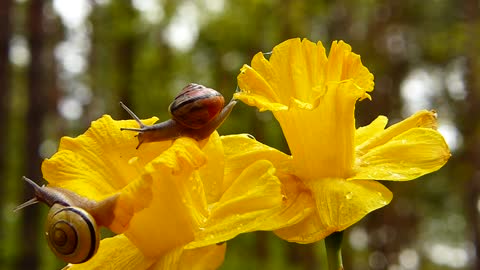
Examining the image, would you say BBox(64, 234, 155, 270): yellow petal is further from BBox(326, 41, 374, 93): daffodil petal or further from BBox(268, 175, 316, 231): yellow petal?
BBox(326, 41, 374, 93): daffodil petal

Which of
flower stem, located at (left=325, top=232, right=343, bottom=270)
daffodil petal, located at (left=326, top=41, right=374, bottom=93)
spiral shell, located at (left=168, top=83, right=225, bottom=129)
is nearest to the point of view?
spiral shell, located at (left=168, top=83, right=225, bottom=129)

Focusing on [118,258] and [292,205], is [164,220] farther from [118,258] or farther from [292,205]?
[292,205]

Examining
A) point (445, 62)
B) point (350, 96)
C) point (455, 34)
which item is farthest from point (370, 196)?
point (445, 62)

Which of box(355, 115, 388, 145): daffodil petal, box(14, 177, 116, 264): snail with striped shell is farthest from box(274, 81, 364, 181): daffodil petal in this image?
box(14, 177, 116, 264): snail with striped shell

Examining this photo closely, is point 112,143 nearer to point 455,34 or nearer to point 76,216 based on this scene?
point 76,216

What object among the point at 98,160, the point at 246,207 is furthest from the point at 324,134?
the point at 98,160

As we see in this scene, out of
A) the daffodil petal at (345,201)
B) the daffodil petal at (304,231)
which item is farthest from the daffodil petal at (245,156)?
the daffodil petal at (304,231)

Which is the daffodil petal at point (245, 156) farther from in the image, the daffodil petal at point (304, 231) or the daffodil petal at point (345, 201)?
the daffodil petal at point (304, 231)
